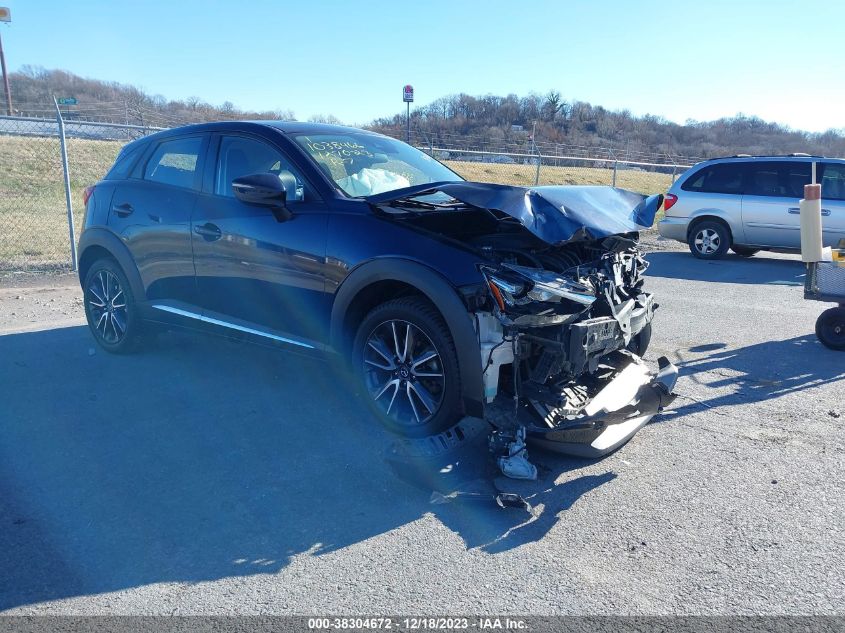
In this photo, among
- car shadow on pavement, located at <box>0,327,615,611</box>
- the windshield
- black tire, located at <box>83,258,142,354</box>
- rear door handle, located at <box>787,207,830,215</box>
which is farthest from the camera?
rear door handle, located at <box>787,207,830,215</box>

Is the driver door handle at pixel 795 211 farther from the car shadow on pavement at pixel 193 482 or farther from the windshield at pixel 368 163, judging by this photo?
the car shadow on pavement at pixel 193 482

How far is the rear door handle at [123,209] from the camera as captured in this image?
18.8 feet

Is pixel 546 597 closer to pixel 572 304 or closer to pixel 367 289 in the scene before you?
pixel 572 304

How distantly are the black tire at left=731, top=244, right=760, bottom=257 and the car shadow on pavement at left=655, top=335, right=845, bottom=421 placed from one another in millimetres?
6245

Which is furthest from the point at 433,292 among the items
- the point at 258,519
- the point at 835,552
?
the point at 835,552

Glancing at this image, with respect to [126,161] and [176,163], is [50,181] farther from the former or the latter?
[176,163]

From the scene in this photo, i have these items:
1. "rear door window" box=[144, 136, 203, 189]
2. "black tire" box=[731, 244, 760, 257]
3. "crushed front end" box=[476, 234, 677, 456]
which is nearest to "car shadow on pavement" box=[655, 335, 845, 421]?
"crushed front end" box=[476, 234, 677, 456]

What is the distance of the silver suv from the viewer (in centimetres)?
1141

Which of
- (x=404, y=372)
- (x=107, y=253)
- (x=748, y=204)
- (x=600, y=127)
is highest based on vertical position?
(x=600, y=127)

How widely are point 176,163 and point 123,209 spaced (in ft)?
2.26

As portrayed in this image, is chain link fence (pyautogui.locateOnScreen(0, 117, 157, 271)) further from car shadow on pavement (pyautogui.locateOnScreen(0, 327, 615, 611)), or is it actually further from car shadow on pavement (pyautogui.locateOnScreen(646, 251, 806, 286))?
car shadow on pavement (pyautogui.locateOnScreen(646, 251, 806, 286))

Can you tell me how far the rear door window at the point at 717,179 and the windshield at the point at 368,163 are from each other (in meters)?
8.36

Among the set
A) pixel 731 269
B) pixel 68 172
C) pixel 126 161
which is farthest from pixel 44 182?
pixel 731 269

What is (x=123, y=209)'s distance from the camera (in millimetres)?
5785
